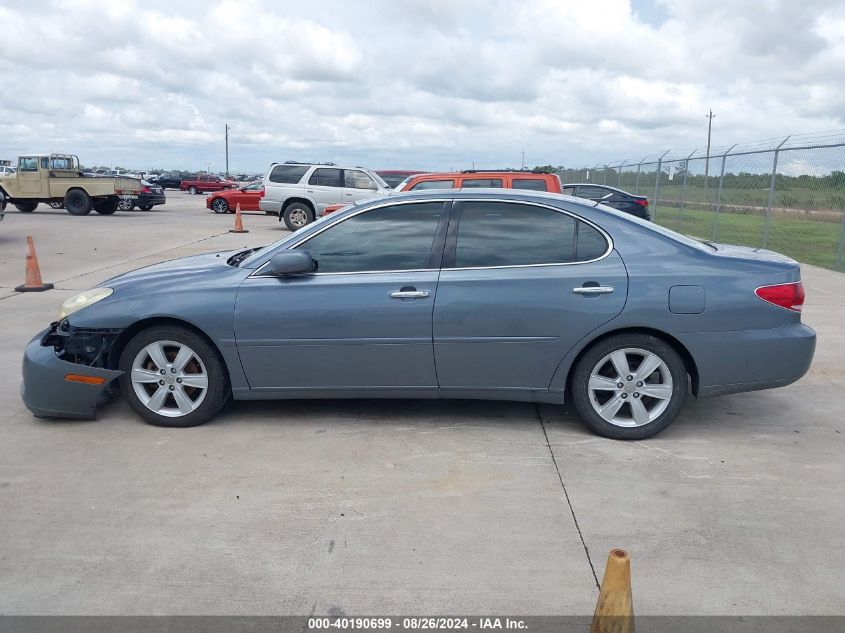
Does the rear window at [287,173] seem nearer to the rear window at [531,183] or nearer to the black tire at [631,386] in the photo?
the rear window at [531,183]

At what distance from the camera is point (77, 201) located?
25.3 m

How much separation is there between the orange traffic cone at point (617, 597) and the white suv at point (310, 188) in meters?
17.8

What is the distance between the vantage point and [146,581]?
3.19 metres

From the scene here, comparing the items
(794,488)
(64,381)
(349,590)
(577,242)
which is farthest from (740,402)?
(64,381)

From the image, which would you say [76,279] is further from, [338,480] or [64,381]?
[338,480]

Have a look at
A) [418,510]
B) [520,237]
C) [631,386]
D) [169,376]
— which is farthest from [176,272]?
[631,386]

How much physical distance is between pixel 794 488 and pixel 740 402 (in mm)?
1572

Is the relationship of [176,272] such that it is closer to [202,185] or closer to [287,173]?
[287,173]

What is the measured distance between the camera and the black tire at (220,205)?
29938mm

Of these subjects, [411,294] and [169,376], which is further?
[169,376]

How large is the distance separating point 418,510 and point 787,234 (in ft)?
54.7

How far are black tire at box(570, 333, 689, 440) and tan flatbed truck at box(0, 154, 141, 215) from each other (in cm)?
2430

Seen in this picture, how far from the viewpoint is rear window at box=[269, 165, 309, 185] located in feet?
66.3

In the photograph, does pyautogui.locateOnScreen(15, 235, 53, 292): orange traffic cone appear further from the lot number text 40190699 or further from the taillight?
the taillight
